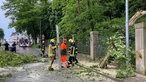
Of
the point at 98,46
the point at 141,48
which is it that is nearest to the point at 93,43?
the point at 98,46

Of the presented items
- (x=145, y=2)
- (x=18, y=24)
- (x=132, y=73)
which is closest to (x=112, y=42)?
(x=132, y=73)

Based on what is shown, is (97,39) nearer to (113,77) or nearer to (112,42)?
(112,42)

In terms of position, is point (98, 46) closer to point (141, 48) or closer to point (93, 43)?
point (93, 43)

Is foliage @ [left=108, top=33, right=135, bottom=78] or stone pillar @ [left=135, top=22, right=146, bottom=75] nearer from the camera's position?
foliage @ [left=108, top=33, right=135, bottom=78]

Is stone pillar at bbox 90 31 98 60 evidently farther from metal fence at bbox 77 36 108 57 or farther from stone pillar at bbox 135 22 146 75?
stone pillar at bbox 135 22 146 75

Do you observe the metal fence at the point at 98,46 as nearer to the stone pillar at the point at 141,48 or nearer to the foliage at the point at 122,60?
the foliage at the point at 122,60

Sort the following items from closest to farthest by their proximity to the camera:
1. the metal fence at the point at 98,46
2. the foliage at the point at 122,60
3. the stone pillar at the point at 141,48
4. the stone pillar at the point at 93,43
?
the foliage at the point at 122,60, the stone pillar at the point at 141,48, the metal fence at the point at 98,46, the stone pillar at the point at 93,43

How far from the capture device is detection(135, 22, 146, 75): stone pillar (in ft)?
52.8

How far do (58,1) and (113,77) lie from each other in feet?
61.1

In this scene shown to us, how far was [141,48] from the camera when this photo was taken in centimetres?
1641

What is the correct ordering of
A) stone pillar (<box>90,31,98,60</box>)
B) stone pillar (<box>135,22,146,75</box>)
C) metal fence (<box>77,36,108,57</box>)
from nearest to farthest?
1. stone pillar (<box>135,22,146,75</box>)
2. metal fence (<box>77,36,108,57</box>)
3. stone pillar (<box>90,31,98,60</box>)

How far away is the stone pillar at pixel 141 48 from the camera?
1609 cm

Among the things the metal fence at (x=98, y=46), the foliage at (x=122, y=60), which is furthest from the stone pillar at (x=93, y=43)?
the foliage at (x=122, y=60)

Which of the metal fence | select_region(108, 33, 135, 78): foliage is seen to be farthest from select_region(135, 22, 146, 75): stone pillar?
the metal fence
